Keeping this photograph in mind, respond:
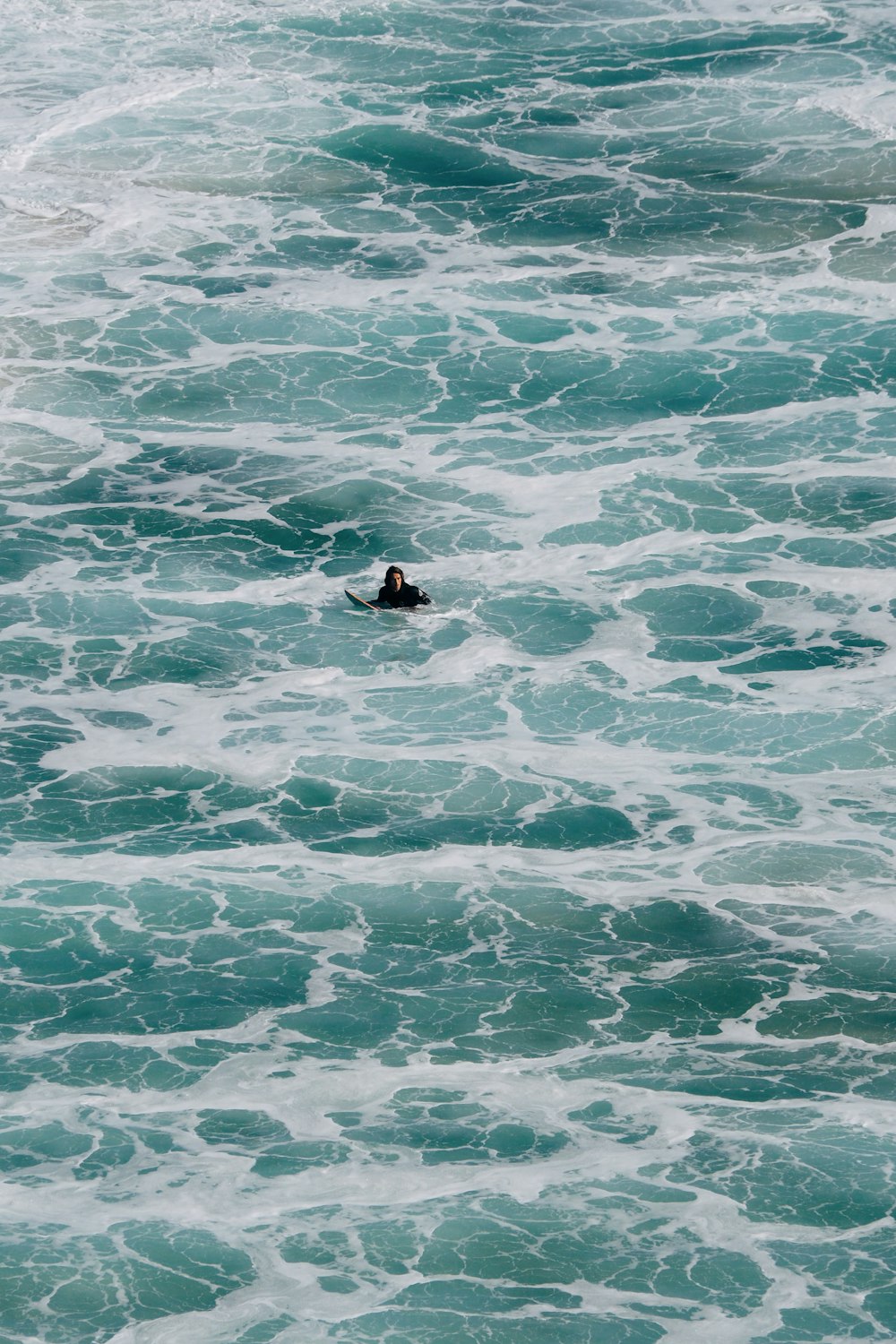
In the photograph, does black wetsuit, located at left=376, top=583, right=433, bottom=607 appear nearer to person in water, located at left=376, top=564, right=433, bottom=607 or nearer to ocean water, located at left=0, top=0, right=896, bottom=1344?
person in water, located at left=376, top=564, right=433, bottom=607

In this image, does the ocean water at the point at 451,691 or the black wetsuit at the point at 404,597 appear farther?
the black wetsuit at the point at 404,597

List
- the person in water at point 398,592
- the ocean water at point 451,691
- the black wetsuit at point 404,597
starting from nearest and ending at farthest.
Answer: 1. the ocean water at point 451,691
2. the person in water at point 398,592
3. the black wetsuit at point 404,597

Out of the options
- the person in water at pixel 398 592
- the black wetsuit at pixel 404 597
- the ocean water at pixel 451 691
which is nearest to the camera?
the ocean water at pixel 451 691

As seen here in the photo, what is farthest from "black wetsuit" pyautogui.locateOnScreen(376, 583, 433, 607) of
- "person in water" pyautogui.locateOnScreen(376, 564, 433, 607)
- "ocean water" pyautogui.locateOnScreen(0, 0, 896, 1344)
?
"ocean water" pyautogui.locateOnScreen(0, 0, 896, 1344)

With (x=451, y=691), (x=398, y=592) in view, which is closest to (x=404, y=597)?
(x=398, y=592)

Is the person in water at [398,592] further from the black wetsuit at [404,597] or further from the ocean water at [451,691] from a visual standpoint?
the ocean water at [451,691]


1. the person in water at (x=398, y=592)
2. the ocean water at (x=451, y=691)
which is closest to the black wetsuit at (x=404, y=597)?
the person in water at (x=398, y=592)

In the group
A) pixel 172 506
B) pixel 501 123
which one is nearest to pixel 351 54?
pixel 501 123
